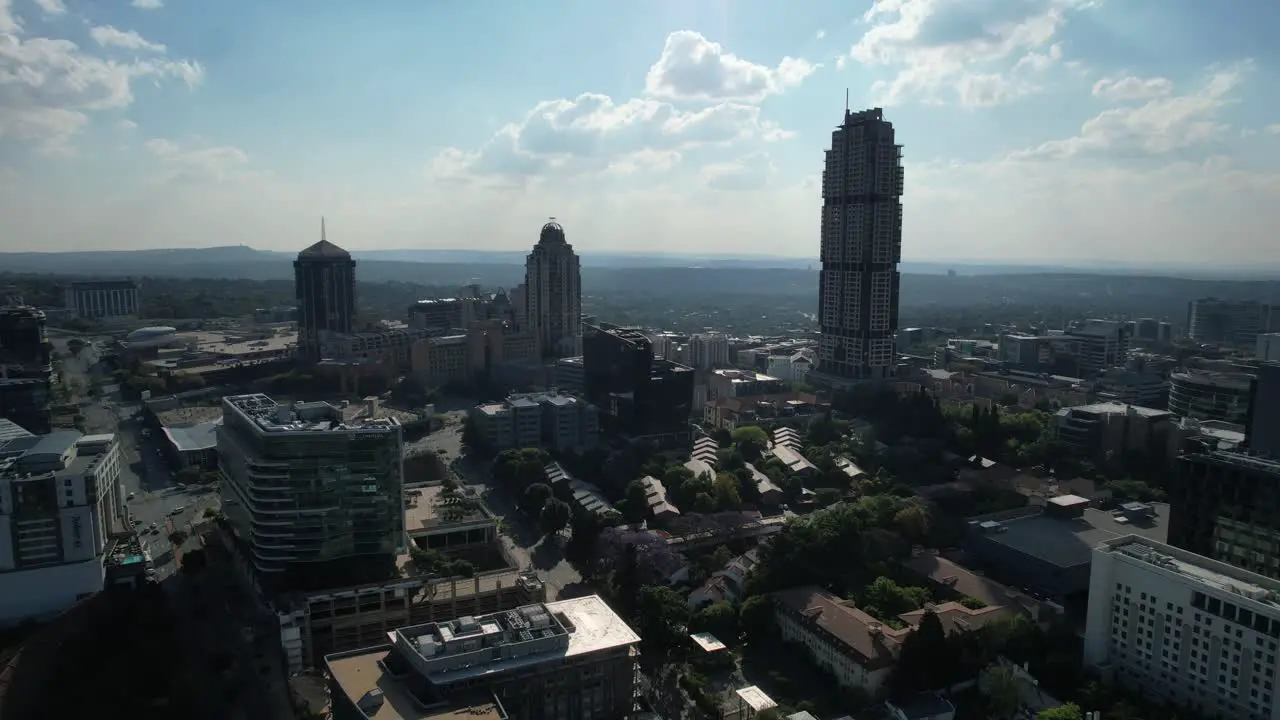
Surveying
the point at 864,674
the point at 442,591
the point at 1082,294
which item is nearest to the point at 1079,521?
the point at 864,674

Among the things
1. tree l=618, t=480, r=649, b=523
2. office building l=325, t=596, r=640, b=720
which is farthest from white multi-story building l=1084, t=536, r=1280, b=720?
tree l=618, t=480, r=649, b=523

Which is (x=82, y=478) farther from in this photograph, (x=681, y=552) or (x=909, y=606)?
(x=909, y=606)

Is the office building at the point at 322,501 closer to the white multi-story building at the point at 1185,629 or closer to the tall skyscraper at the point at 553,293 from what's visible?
the white multi-story building at the point at 1185,629

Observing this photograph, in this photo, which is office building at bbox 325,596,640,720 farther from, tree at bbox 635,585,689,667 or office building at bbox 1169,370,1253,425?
office building at bbox 1169,370,1253,425

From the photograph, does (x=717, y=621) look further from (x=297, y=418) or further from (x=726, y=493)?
(x=297, y=418)

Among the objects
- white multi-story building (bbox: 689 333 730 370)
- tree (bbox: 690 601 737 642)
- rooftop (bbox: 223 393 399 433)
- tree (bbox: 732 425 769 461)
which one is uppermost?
rooftop (bbox: 223 393 399 433)

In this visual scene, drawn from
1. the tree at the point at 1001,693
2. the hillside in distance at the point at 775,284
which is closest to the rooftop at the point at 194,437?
the tree at the point at 1001,693

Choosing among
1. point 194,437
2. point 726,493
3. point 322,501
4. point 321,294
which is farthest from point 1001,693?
point 321,294
